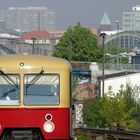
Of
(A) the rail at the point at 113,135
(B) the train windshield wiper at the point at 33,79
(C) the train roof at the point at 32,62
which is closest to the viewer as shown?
(B) the train windshield wiper at the point at 33,79

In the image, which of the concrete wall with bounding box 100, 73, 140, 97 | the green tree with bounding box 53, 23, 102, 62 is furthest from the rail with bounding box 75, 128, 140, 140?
the green tree with bounding box 53, 23, 102, 62

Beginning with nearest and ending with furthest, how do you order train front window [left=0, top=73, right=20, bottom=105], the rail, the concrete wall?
train front window [left=0, top=73, right=20, bottom=105] → the rail → the concrete wall

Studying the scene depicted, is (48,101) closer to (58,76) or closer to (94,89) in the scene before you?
(58,76)

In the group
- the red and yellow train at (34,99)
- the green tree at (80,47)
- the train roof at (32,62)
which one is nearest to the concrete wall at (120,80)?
the green tree at (80,47)

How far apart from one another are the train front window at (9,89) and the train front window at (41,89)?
20 cm

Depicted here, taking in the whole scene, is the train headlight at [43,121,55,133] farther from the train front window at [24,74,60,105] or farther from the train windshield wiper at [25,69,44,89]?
the train windshield wiper at [25,69,44,89]

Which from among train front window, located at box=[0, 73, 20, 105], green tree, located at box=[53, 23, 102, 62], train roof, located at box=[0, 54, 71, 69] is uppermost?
green tree, located at box=[53, 23, 102, 62]

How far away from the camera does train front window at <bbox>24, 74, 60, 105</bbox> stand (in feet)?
52.1

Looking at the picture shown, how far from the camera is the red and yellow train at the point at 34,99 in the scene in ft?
51.6

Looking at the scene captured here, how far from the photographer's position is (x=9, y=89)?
15953 mm

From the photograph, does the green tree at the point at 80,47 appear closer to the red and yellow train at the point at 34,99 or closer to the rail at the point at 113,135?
the rail at the point at 113,135

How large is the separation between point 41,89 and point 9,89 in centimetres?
72

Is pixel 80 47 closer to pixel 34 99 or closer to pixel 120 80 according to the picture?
pixel 120 80

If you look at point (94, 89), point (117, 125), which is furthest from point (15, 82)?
point (94, 89)
